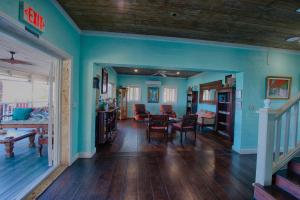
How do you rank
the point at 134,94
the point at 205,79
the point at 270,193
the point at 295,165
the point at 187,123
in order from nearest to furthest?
the point at 270,193 < the point at 295,165 < the point at 187,123 < the point at 205,79 < the point at 134,94

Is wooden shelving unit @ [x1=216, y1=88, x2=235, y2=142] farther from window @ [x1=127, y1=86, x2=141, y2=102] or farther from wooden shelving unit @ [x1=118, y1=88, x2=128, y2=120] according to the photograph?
wooden shelving unit @ [x1=118, y1=88, x2=128, y2=120]

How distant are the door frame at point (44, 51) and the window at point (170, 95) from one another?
6792 mm

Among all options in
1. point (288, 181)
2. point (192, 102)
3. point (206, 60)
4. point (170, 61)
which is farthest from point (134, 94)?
point (288, 181)

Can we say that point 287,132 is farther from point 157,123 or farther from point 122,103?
point 122,103

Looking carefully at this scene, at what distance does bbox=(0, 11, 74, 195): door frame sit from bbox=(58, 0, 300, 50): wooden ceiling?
70 centimetres

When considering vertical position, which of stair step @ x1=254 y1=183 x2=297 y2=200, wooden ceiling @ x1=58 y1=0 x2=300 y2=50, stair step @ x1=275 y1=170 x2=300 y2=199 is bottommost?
stair step @ x1=254 y1=183 x2=297 y2=200

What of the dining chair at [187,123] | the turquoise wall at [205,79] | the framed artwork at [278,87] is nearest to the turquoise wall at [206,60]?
the framed artwork at [278,87]

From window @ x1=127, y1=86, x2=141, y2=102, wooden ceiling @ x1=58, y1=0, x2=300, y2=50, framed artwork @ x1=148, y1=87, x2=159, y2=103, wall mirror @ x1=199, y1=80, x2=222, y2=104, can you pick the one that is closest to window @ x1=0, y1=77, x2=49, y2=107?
wooden ceiling @ x1=58, y1=0, x2=300, y2=50

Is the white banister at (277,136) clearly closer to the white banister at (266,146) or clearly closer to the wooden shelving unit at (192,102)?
the white banister at (266,146)

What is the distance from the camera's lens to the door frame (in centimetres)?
133

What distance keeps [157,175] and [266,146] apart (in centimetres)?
164

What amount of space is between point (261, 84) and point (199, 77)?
4.03 metres

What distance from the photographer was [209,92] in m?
6.48

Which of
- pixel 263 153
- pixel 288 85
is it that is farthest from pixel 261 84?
pixel 263 153
